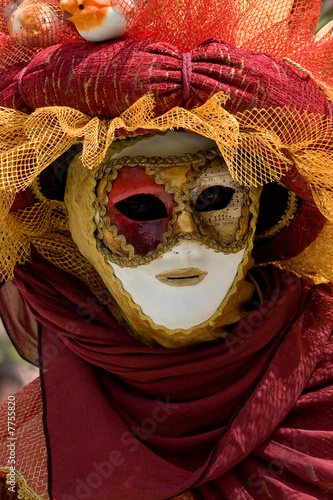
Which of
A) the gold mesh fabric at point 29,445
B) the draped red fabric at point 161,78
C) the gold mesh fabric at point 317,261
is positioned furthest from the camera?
the gold mesh fabric at point 317,261

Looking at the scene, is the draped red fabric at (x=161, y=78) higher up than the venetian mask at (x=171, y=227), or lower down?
higher up

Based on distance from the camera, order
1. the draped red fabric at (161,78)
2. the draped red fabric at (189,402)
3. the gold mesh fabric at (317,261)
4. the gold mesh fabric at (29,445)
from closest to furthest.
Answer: the draped red fabric at (161,78) → the draped red fabric at (189,402) → the gold mesh fabric at (29,445) → the gold mesh fabric at (317,261)

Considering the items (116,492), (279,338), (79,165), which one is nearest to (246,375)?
(279,338)

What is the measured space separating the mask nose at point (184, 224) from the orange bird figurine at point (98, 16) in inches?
17.0

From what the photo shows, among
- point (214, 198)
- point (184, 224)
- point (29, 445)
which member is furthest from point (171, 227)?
point (29, 445)

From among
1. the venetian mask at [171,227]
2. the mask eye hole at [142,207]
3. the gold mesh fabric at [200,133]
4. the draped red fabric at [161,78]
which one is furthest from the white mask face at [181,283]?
the draped red fabric at [161,78]

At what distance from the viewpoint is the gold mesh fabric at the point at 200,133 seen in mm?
1358

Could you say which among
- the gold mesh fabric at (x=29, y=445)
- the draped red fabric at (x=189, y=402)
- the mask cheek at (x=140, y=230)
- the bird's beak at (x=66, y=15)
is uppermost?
the bird's beak at (x=66, y=15)

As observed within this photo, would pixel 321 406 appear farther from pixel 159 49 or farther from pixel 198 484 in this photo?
pixel 159 49

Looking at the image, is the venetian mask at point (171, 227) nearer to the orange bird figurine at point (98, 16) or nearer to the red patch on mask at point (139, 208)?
the red patch on mask at point (139, 208)

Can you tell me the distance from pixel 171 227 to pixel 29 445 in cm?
69

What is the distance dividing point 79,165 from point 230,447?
0.78m

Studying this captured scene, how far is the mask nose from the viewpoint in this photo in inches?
62.4

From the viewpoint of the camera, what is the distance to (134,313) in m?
1.74
